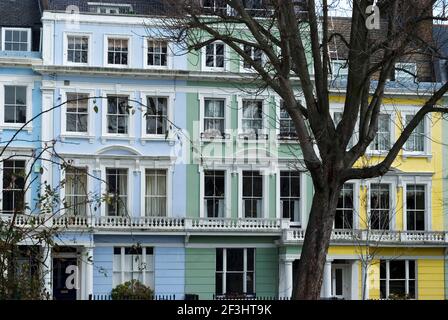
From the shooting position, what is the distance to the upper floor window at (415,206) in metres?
43.5

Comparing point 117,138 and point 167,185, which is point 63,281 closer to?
point 167,185

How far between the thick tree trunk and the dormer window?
26292 millimetres

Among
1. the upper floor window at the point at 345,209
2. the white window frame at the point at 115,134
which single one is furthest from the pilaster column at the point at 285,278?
the white window frame at the point at 115,134

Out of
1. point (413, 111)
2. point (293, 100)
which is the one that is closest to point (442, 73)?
point (413, 111)

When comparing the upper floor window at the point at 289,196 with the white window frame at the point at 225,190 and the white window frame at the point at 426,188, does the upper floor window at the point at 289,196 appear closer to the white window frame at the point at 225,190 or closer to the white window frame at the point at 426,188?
the white window frame at the point at 225,190

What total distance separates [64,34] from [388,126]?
15591mm

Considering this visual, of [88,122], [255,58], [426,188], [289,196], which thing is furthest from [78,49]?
[426,188]

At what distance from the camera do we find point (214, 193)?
41875 millimetres

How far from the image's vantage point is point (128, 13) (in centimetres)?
4197

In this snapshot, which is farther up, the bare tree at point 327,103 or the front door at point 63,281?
the bare tree at point 327,103

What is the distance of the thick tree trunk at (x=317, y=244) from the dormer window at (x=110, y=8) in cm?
2629

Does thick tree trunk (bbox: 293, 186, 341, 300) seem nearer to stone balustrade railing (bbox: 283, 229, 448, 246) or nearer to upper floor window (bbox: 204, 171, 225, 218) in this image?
stone balustrade railing (bbox: 283, 229, 448, 246)

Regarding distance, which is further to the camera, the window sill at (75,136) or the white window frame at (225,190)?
the white window frame at (225,190)

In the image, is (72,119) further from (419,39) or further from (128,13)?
(419,39)
